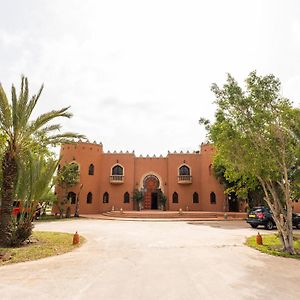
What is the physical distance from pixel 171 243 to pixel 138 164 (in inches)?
937

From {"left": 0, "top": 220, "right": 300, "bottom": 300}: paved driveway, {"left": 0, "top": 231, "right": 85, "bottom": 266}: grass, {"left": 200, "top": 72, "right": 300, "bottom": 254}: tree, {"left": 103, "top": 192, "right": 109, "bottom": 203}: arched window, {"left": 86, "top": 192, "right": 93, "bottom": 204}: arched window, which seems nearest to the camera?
{"left": 0, "top": 220, "right": 300, "bottom": 300}: paved driveway

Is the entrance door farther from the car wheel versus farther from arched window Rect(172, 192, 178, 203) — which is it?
the car wheel

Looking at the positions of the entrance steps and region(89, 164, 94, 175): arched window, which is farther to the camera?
region(89, 164, 94, 175): arched window

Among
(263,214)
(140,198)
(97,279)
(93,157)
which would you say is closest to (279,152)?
(97,279)

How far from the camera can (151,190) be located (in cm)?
3491

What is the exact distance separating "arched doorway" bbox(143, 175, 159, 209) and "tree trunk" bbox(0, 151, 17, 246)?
24.0 m

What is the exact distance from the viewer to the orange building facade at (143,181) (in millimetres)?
32875

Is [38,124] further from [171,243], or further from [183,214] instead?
[183,214]

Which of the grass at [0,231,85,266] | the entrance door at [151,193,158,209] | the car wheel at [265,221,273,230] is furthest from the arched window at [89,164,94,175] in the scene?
the car wheel at [265,221,273,230]

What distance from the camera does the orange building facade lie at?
32.9m

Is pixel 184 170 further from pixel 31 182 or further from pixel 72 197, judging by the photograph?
pixel 31 182

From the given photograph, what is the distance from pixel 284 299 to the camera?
507cm

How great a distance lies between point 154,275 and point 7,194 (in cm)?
785

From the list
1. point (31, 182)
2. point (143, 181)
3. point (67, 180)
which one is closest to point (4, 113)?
point (31, 182)
